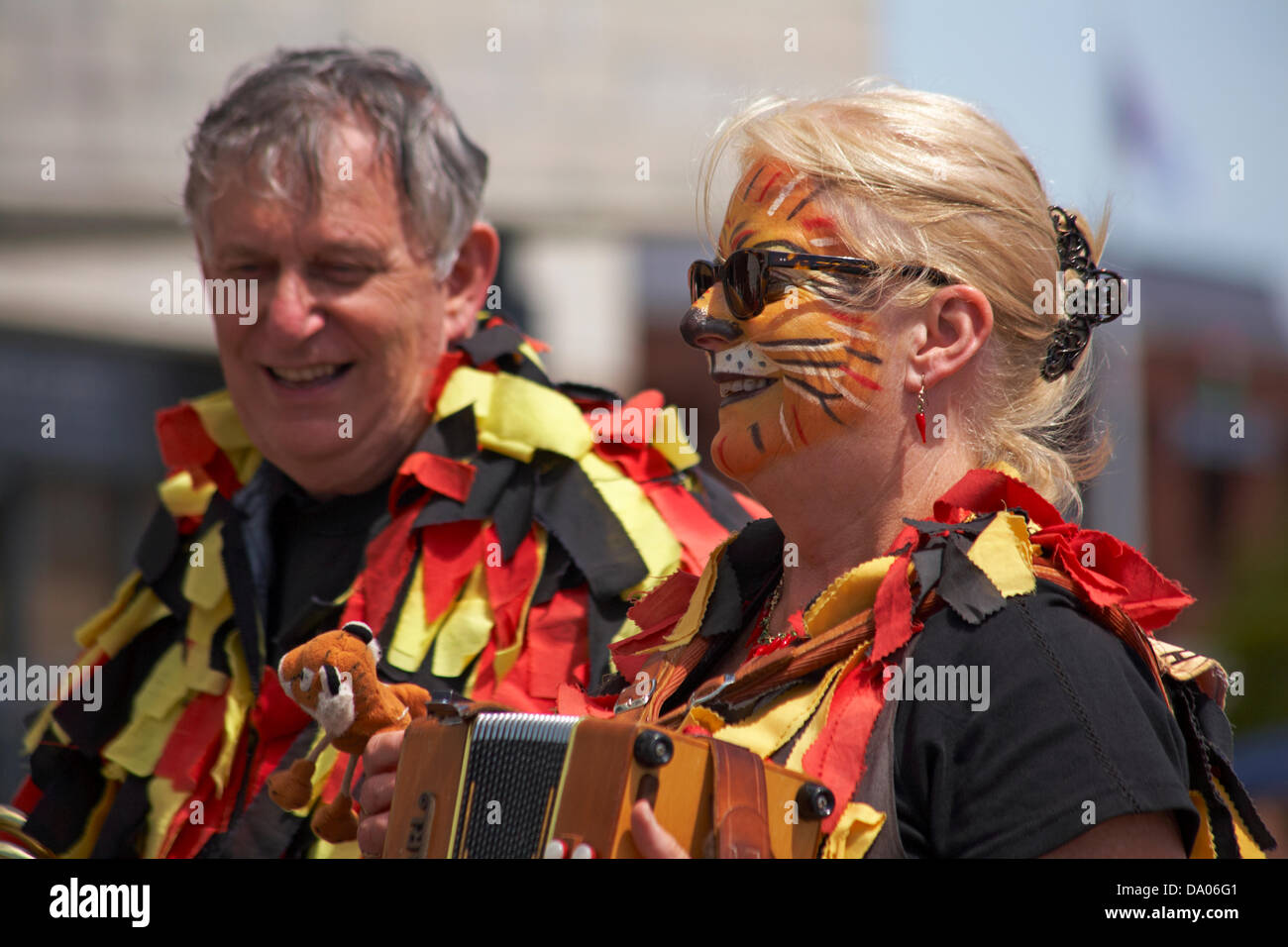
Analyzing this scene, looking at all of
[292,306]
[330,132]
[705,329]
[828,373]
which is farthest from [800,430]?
[330,132]

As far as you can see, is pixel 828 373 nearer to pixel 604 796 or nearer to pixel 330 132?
pixel 604 796

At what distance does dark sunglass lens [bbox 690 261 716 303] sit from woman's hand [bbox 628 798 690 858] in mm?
885

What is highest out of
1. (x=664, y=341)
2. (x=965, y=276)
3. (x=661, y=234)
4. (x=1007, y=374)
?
(x=965, y=276)

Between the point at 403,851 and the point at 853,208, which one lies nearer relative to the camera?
the point at 403,851

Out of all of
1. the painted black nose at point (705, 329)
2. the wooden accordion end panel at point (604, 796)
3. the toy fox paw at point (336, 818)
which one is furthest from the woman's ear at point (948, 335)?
the toy fox paw at point (336, 818)

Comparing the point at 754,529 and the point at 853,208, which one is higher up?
the point at 853,208

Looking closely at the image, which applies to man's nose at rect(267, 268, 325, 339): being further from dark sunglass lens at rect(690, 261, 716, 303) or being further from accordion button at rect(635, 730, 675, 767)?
accordion button at rect(635, 730, 675, 767)

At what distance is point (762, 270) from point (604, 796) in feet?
2.64

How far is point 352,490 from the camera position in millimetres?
3338

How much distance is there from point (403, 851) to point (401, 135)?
6.03ft
